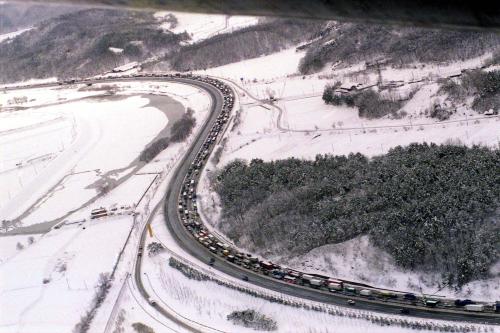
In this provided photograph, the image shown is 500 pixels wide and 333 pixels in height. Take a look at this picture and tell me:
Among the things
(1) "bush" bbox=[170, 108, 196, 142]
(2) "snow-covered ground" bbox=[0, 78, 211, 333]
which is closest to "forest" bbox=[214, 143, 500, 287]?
(2) "snow-covered ground" bbox=[0, 78, 211, 333]

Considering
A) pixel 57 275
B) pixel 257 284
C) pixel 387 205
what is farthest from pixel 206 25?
pixel 257 284

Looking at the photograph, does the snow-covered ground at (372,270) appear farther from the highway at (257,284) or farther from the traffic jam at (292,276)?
the highway at (257,284)

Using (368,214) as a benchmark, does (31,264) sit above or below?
below

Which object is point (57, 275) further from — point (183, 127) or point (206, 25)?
point (206, 25)

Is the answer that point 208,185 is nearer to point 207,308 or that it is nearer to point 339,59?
point 207,308

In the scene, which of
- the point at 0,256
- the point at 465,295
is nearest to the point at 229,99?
the point at 0,256

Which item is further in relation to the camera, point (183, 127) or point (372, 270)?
point (183, 127)
